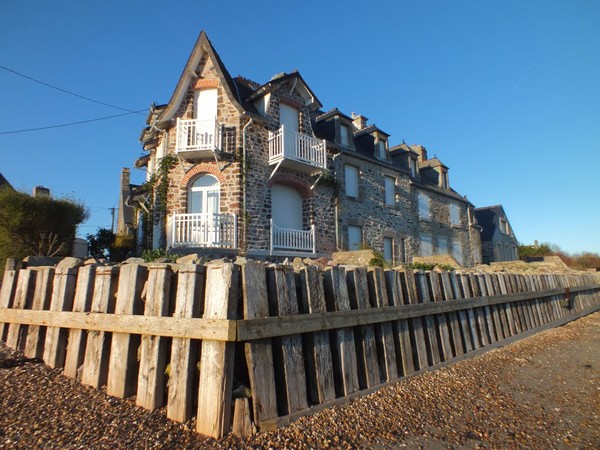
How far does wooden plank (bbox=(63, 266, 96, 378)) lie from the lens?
11.1ft

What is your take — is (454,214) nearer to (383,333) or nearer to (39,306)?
(383,333)

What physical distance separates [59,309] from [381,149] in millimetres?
16805

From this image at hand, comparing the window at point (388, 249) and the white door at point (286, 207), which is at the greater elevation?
the white door at point (286, 207)

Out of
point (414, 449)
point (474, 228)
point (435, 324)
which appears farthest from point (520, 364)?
point (474, 228)

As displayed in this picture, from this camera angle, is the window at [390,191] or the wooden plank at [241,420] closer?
the wooden plank at [241,420]

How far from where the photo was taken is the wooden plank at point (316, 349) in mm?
3113

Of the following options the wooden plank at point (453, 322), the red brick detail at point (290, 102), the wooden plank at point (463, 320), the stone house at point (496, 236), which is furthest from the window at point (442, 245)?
the wooden plank at point (453, 322)

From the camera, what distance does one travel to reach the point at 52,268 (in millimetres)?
3928

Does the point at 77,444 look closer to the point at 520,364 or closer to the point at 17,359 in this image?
the point at 17,359

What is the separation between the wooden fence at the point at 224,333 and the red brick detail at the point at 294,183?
8039mm

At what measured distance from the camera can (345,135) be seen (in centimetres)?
1593

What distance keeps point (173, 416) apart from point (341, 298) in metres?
1.84

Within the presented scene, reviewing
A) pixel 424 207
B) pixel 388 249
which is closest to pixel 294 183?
pixel 388 249

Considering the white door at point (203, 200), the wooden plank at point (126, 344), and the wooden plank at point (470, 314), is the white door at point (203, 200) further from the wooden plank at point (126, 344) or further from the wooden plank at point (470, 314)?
the wooden plank at point (126, 344)
